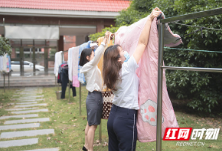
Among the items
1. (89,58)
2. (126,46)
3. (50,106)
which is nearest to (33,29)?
(50,106)

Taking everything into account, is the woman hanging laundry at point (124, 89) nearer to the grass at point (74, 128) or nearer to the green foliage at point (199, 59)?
the grass at point (74, 128)

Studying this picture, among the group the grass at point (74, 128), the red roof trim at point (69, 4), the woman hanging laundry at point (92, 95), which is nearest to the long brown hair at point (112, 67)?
the woman hanging laundry at point (92, 95)

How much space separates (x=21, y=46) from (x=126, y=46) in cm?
1436

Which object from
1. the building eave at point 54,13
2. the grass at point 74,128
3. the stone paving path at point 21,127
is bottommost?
the stone paving path at point 21,127

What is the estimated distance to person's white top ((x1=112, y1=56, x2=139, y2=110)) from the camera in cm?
195

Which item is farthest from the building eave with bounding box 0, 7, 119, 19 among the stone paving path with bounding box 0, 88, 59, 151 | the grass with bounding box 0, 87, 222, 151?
the stone paving path with bounding box 0, 88, 59, 151

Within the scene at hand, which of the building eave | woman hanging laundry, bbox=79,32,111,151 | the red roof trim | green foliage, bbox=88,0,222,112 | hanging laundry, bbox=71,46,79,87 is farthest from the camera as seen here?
the red roof trim

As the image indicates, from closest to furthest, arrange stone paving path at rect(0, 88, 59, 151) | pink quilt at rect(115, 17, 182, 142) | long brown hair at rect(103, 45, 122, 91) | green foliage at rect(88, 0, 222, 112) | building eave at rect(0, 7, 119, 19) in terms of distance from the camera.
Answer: pink quilt at rect(115, 17, 182, 142) < long brown hair at rect(103, 45, 122, 91) < stone paving path at rect(0, 88, 59, 151) < green foliage at rect(88, 0, 222, 112) < building eave at rect(0, 7, 119, 19)

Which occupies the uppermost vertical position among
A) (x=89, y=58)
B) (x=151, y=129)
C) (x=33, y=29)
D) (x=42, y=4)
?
(x=42, y=4)

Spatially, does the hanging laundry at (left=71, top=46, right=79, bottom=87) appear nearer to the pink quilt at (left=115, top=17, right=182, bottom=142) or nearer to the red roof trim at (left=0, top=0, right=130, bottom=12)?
the pink quilt at (left=115, top=17, right=182, bottom=142)

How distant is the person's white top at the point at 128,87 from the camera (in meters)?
1.95

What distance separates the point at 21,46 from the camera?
14992 millimetres

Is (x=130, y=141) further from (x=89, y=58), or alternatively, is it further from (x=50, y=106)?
(x=50, y=106)

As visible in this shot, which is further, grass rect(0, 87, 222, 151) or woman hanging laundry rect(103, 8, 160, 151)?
grass rect(0, 87, 222, 151)
